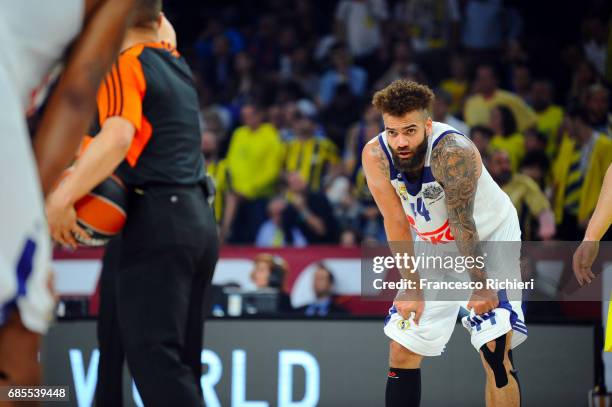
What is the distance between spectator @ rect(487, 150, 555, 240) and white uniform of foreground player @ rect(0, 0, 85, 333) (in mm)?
7669

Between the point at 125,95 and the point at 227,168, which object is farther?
the point at 227,168

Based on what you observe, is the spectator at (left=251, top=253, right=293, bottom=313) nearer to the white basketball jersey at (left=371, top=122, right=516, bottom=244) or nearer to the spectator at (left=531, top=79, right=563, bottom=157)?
the spectator at (left=531, top=79, right=563, bottom=157)

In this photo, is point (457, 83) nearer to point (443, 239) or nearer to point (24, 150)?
point (443, 239)

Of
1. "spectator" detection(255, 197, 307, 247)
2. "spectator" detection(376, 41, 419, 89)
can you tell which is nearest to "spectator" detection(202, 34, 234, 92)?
"spectator" detection(376, 41, 419, 89)

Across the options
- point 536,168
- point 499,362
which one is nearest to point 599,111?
point 536,168

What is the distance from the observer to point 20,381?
194cm

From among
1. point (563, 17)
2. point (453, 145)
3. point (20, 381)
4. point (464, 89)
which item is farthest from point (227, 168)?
point (20, 381)

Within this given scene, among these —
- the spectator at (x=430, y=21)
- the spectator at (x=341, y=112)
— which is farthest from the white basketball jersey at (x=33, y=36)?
the spectator at (x=430, y=21)

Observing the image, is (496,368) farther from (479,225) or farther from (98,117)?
(98,117)

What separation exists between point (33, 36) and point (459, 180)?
132 inches

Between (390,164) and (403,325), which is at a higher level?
(390,164)

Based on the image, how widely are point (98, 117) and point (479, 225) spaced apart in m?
2.33

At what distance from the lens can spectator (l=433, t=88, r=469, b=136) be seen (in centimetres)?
1046

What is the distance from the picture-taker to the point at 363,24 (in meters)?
14.0
